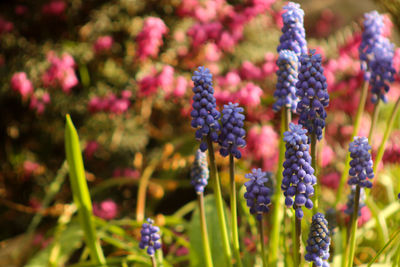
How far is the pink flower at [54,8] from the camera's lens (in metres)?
3.80

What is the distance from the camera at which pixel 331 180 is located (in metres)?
3.76

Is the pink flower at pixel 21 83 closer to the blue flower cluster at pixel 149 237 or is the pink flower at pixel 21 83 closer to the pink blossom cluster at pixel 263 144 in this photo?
the pink blossom cluster at pixel 263 144

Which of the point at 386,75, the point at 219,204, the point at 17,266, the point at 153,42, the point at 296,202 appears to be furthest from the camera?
the point at 153,42

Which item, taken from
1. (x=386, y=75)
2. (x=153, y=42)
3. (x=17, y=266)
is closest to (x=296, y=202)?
(x=386, y=75)

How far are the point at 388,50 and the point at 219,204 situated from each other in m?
1.07

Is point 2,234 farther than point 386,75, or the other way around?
point 2,234

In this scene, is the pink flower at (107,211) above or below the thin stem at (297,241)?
above

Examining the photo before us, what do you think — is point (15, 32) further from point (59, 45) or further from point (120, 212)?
point (120, 212)

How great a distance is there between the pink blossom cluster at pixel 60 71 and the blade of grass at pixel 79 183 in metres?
1.67

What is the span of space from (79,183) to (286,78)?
3.53ft

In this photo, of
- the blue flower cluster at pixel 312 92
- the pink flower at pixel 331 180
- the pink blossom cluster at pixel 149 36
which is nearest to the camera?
the blue flower cluster at pixel 312 92

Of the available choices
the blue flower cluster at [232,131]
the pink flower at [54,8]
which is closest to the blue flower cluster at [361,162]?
the blue flower cluster at [232,131]

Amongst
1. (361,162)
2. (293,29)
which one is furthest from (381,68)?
(361,162)

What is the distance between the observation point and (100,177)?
3.90m
